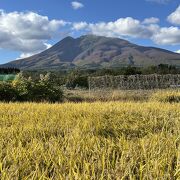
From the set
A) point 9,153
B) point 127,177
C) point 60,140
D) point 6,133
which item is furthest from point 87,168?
point 6,133

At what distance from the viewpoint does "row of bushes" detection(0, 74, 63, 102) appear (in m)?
16.9

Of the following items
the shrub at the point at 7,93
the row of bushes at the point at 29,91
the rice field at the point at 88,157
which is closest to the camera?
the rice field at the point at 88,157

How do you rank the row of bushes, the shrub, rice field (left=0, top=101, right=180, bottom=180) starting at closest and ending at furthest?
rice field (left=0, top=101, right=180, bottom=180)
the shrub
the row of bushes

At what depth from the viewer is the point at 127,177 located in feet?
11.9

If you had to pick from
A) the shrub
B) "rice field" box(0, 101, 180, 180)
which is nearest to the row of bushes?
the shrub

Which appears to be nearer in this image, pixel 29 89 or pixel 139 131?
pixel 139 131

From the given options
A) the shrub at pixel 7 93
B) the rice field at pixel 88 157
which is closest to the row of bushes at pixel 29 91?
the shrub at pixel 7 93

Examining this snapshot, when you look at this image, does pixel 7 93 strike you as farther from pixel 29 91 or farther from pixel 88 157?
pixel 88 157

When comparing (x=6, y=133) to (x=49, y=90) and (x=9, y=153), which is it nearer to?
(x=9, y=153)

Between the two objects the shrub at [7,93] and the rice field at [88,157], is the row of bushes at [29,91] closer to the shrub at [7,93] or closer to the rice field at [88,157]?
the shrub at [7,93]

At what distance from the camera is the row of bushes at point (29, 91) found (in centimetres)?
1688

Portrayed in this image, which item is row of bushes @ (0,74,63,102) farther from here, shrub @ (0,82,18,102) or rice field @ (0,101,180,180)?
rice field @ (0,101,180,180)

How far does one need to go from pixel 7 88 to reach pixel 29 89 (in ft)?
3.14

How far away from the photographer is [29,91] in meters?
17.2
